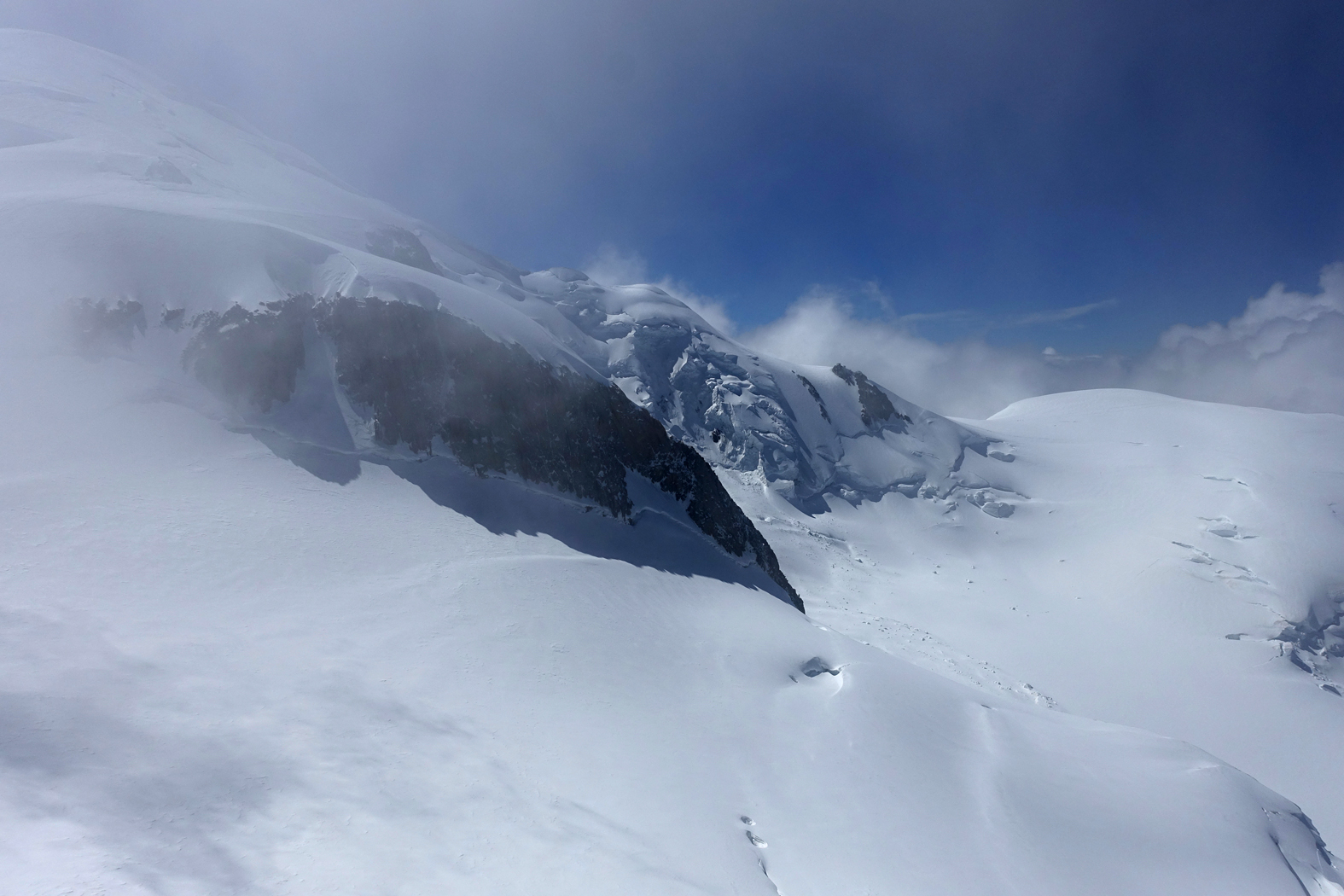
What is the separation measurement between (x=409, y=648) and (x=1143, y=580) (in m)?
56.0

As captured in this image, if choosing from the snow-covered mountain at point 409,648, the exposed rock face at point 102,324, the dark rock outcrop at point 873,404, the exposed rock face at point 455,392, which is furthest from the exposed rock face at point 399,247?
the dark rock outcrop at point 873,404

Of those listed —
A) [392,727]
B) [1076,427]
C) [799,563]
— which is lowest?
[392,727]

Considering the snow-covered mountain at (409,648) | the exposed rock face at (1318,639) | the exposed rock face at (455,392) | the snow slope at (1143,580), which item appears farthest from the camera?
the exposed rock face at (1318,639)

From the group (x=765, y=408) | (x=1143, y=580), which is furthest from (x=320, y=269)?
(x=1143, y=580)

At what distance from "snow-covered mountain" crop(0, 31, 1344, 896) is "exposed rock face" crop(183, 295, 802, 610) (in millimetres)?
147

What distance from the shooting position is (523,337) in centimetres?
2859

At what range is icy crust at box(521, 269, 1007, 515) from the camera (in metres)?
59.7

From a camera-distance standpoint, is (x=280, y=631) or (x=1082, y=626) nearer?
(x=280, y=631)

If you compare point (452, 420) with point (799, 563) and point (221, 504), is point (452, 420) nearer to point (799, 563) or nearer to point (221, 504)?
point (221, 504)

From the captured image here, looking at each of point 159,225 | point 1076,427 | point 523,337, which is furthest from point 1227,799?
point 1076,427

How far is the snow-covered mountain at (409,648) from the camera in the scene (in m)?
9.08

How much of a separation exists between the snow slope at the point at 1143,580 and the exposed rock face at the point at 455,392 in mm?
17082

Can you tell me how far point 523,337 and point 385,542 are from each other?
13.5 m

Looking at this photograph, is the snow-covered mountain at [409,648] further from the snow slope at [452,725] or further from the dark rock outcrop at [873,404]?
the dark rock outcrop at [873,404]
